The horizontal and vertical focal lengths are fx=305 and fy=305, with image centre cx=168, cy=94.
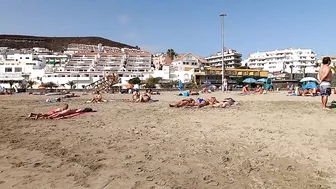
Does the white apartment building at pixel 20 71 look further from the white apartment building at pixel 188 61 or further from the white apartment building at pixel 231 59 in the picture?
the white apartment building at pixel 231 59

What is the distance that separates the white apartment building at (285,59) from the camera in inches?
4552

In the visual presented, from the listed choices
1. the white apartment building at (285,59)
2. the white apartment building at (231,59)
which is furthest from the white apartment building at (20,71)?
the white apartment building at (285,59)

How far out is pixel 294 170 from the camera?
378 cm

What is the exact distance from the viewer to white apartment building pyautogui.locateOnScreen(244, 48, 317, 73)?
379 feet

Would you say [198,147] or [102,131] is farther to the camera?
[102,131]

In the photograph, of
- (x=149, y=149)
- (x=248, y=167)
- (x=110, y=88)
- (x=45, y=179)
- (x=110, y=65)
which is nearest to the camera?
(x=45, y=179)

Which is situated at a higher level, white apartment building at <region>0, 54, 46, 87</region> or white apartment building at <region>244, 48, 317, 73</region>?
white apartment building at <region>244, 48, 317, 73</region>

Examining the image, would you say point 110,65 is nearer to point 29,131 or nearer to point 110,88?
point 110,88

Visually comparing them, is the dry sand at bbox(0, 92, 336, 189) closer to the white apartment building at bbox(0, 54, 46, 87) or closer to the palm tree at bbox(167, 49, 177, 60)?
the white apartment building at bbox(0, 54, 46, 87)

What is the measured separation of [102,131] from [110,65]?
97199 millimetres

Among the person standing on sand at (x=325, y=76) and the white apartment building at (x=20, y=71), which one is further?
the white apartment building at (x=20, y=71)

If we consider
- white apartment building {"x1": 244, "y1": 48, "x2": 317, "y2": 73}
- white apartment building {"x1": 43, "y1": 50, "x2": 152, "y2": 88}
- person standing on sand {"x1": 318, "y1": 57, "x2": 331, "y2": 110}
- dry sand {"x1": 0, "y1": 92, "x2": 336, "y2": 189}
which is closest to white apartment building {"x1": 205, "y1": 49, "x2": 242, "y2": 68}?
white apartment building {"x1": 244, "y1": 48, "x2": 317, "y2": 73}

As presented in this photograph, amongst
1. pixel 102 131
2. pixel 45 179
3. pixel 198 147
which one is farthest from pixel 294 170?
pixel 102 131

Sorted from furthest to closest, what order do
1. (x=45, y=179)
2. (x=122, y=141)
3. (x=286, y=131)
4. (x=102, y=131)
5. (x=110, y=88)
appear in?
(x=110, y=88), (x=102, y=131), (x=286, y=131), (x=122, y=141), (x=45, y=179)
